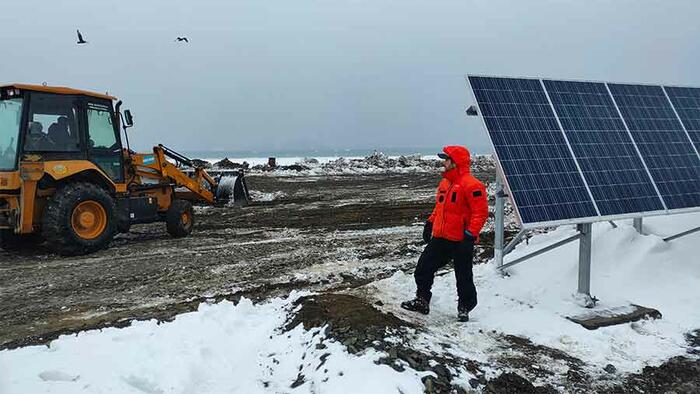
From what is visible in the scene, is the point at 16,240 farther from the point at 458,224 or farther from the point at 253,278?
the point at 458,224

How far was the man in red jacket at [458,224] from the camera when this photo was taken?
550 cm

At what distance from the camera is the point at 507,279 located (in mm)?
7016

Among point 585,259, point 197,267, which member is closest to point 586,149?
point 585,259

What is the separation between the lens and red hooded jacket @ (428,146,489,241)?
216 inches

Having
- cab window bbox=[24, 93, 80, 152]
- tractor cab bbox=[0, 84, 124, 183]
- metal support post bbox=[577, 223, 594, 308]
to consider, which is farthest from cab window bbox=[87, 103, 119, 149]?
metal support post bbox=[577, 223, 594, 308]

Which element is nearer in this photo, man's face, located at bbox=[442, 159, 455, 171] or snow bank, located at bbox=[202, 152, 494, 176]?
man's face, located at bbox=[442, 159, 455, 171]

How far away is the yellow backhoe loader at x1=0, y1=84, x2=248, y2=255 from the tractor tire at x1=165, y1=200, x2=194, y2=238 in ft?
0.17

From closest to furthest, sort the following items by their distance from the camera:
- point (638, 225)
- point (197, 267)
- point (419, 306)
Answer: point (419, 306)
point (638, 225)
point (197, 267)

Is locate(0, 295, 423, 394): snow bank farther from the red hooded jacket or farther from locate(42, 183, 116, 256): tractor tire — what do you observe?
locate(42, 183, 116, 256): tractor tire

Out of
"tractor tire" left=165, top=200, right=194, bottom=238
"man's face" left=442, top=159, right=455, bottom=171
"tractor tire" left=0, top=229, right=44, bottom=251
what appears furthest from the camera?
"tractor tire" left=165, top=200, right=194, bottom=238

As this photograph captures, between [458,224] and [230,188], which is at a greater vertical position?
[458,224]

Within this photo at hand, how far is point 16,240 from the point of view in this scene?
Result: 10273 mm

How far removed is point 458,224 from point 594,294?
216 cm

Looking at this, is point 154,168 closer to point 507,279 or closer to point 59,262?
point 59,262
